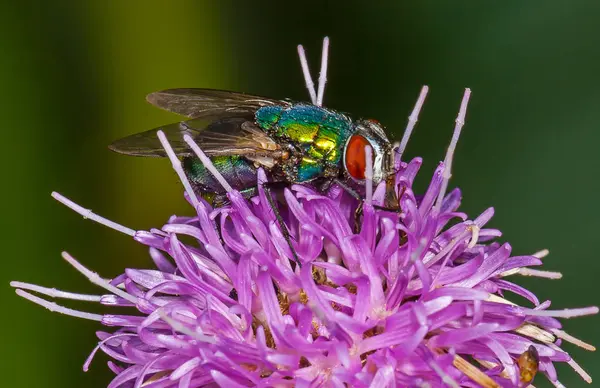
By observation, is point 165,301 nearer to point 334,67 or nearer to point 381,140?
point 381,140

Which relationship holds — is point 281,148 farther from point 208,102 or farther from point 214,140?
point 208,102

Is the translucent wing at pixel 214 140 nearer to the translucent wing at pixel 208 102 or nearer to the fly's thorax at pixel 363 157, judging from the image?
the translucent wing at pixel 208 102

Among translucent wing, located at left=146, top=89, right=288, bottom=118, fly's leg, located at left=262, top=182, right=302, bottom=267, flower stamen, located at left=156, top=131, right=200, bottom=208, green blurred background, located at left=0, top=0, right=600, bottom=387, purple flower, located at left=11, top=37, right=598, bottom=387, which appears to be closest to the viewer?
purple flower, located at left=11, top=37, right=598, bottom=387

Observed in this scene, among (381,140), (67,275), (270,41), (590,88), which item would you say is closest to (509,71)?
(590,88)

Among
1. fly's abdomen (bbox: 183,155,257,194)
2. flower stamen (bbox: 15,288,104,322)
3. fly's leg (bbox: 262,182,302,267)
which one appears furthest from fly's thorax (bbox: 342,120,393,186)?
flower stamen (bbox: 15,288,104,322)

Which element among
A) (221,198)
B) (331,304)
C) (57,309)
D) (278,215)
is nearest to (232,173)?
(221,198)

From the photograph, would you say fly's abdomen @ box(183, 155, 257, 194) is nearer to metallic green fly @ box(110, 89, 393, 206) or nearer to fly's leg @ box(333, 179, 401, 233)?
metallic green fly @ box(110, 89, 393, 206)
